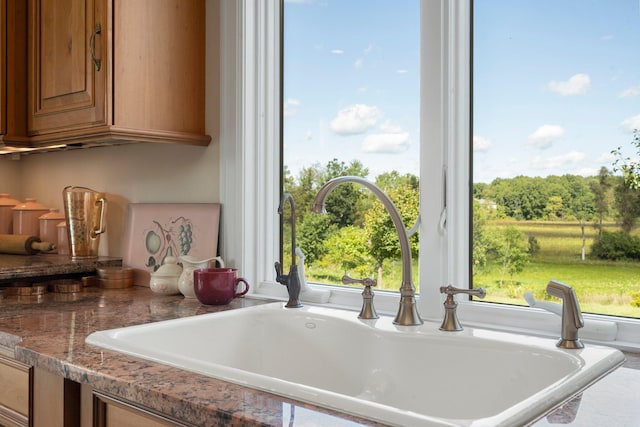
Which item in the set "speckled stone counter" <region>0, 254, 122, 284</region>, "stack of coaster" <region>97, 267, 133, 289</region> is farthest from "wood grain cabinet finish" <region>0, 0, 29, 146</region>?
"stack of coaster" <region>97, 267, 133, 289</region>

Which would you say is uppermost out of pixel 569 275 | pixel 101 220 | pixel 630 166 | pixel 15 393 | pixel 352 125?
pixel 352 125

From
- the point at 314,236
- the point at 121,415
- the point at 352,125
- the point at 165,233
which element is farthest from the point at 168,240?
Answer: the point at 121,415

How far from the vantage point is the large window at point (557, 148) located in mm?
1510

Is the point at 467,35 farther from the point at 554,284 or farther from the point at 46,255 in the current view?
the point at 46,255

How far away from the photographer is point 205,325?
1634 mm

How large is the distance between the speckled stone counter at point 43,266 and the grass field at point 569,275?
4.60 ft

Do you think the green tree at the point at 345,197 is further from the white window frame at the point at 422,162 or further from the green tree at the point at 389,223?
the white window frame at the point at 422,162

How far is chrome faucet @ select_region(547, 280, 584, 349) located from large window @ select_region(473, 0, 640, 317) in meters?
0.32

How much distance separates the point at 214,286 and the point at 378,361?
58 centimetres

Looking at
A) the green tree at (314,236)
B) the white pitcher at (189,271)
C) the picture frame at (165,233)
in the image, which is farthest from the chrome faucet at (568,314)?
the picture frame at (165,233)

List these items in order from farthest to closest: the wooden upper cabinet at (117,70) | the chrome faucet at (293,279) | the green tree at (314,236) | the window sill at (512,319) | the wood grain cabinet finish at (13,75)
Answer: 1. the wood grain cabinet finish at (13,75)
2. the green tree at (314,236)
3. the wooden upper cabinet at (117,70)
4. the chrome faucet at (293,279)
5. the window sill at (512,319)

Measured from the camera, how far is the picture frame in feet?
7.03

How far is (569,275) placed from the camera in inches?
62.2

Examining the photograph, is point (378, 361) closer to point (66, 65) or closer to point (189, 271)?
point (189, 271)
